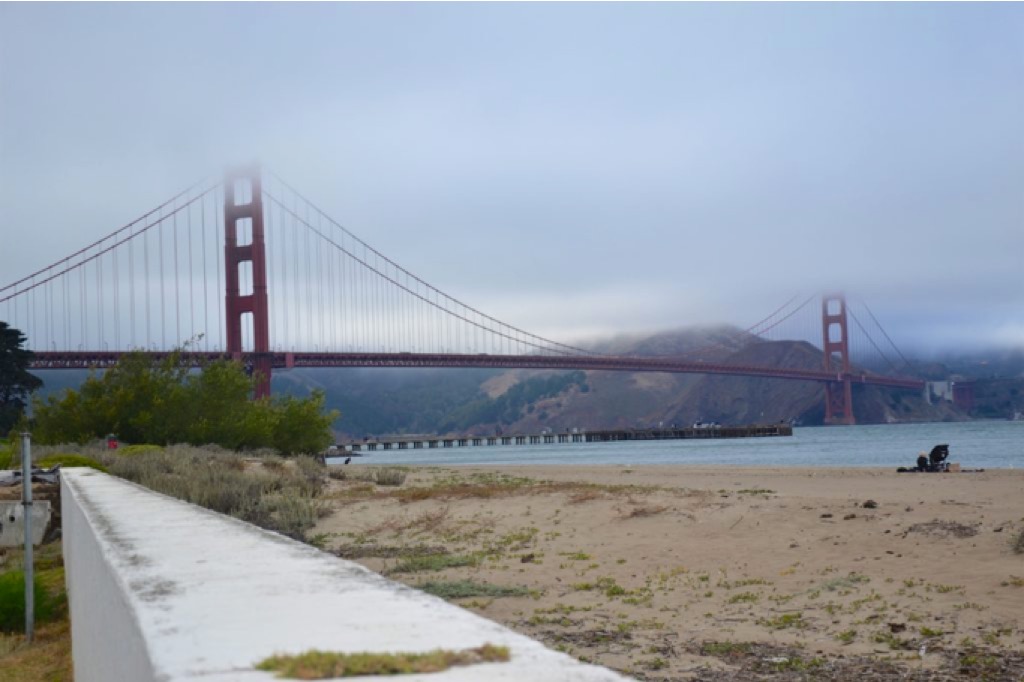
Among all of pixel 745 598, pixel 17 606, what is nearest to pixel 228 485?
pixel 17 606

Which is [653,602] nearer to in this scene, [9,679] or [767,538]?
[767,538]

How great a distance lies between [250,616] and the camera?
266cm

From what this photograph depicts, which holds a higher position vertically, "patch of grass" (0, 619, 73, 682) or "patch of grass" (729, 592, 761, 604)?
"patch of grass" (729, 592, 761, 604)

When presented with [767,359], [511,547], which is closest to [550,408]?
[767,359]

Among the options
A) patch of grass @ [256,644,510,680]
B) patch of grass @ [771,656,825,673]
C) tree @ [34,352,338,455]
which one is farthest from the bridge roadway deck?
patch of grass @ [256,644,510,680]

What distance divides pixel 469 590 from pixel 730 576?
2.44 m

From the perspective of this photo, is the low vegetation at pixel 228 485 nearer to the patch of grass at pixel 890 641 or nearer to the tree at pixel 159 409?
the patch of grass at pixel 890 641

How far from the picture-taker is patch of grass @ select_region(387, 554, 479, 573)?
10977 mm

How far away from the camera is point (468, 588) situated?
31.6ft

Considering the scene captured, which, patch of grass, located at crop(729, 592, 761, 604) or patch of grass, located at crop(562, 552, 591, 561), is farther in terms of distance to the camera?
patch of grass, located at crop(562, 552, 591, 561)

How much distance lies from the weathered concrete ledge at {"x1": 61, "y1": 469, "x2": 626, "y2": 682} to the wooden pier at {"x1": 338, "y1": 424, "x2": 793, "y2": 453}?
4276 inches

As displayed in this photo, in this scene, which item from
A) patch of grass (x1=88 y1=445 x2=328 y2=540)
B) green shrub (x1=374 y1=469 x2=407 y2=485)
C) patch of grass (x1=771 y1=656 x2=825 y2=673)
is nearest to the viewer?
patch of grass (x1=771 y1=656 x2=825 y2=673)

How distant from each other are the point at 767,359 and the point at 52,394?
11157 cm

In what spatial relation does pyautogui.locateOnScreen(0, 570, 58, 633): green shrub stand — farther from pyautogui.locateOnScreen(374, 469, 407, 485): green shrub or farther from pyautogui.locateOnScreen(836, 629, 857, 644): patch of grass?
pyautogui.locateOnScreen(374, 469, 407, 485): green shrub
